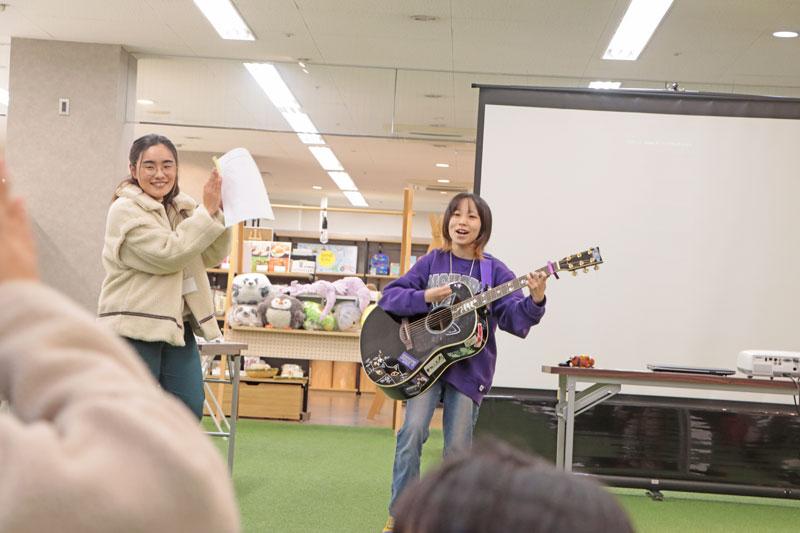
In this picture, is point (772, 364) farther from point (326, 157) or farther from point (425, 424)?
point (326, 157)

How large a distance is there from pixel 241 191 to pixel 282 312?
4448 millimetres

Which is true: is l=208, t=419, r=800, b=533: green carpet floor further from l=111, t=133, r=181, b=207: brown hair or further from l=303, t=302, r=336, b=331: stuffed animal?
l=111, t=133, r=181, b=207: brown hair

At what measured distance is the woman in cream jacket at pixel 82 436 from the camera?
458mm

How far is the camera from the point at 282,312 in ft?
25.2

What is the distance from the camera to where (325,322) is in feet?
25.6

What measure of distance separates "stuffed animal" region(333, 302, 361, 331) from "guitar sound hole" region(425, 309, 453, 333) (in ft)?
13.4

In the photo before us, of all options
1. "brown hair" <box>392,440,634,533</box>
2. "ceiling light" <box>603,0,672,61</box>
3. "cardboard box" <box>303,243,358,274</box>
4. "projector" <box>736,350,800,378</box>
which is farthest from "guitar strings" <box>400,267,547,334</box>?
"cardboard box" <box>303,243,358,274</box>

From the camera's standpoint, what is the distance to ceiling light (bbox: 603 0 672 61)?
7032 millimetres

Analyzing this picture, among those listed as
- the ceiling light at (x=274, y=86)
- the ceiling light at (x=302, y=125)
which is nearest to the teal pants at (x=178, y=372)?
the ceiling light at (x=274, y=86)

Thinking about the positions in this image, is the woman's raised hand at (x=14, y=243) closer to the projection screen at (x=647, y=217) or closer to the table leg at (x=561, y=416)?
the table leg at (x=561, y=416)

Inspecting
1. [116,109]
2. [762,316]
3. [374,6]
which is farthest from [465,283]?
[116,109]

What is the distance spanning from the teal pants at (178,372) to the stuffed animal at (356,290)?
4662mm

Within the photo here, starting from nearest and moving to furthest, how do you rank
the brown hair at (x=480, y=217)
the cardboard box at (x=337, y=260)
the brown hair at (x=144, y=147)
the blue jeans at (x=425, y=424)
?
the brown hair at (x=144, y=147), the blue jeans at (x=425, y=424), the brown hair at (x=480, y=217), the cardboard box at (x=337, y=260)

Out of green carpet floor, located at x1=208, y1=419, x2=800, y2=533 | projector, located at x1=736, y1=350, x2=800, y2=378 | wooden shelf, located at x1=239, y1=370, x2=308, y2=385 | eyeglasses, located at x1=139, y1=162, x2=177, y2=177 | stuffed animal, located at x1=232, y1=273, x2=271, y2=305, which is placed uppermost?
eyeglasses, located at x1=139, y1=162, x2=177, y2=177
